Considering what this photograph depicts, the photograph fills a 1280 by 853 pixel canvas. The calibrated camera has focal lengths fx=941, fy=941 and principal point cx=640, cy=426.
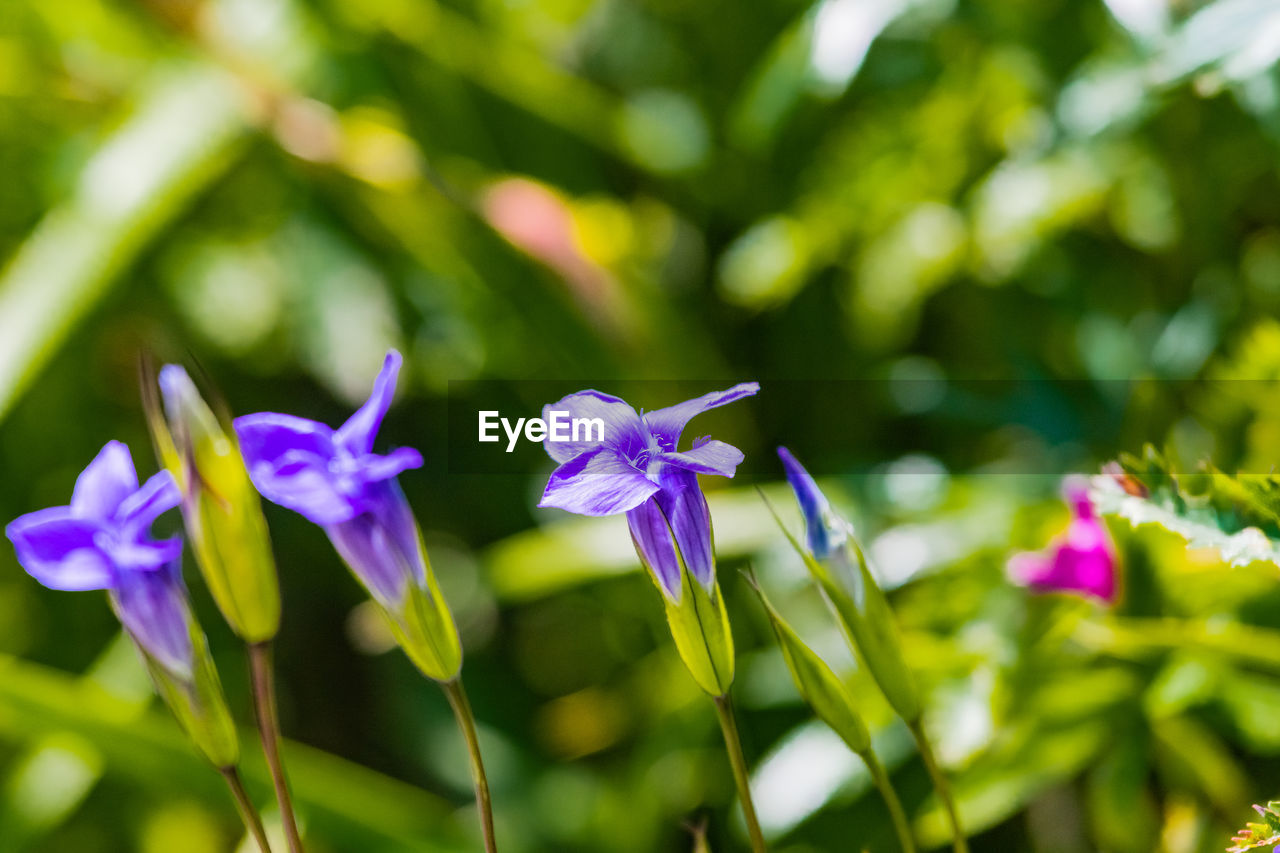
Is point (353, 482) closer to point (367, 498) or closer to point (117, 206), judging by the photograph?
point (367, 498)

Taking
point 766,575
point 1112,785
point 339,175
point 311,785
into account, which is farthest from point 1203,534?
point 339,175

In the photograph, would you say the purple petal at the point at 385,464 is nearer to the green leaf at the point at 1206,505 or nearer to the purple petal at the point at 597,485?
the purple petal at the point at 597,485

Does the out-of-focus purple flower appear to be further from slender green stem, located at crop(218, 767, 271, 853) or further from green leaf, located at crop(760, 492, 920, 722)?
slender green stem, located at crop(218, 767, 271, 853)

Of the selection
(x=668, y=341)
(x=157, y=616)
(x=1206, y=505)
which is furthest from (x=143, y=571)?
(x=668, y=341)

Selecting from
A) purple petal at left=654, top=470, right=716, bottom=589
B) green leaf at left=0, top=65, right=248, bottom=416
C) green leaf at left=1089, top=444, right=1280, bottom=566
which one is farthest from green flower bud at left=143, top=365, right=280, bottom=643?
green leaf at left=0, top=65, right=248, bottom=416

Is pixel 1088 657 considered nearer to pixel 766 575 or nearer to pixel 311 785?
pixel 766 575

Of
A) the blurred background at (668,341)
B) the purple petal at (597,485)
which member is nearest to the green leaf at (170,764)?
the blurred background at (668,341)
